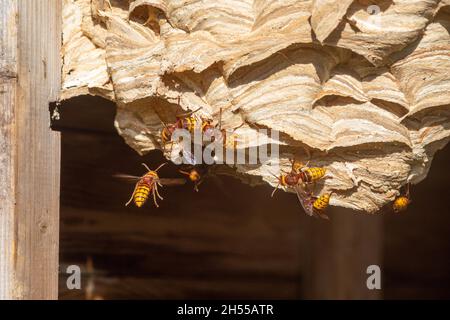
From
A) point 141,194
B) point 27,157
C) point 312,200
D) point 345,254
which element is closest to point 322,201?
point 312,200

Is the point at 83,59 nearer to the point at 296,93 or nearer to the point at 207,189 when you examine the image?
the point at 296,93

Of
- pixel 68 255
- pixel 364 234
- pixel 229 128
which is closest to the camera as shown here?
pixel 229 128

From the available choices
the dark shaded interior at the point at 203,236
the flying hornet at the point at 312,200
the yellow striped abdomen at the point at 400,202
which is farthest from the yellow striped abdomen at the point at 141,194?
the yellow striped abdomen at the point at 400,202

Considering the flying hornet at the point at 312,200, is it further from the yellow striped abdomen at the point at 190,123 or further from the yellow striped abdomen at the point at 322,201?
the yellow striped abdomen at the point at 190,123

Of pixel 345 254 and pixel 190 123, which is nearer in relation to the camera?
pixel 190 123

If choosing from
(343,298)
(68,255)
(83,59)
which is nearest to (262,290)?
(343,298)

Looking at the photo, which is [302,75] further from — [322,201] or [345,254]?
[345,254]
